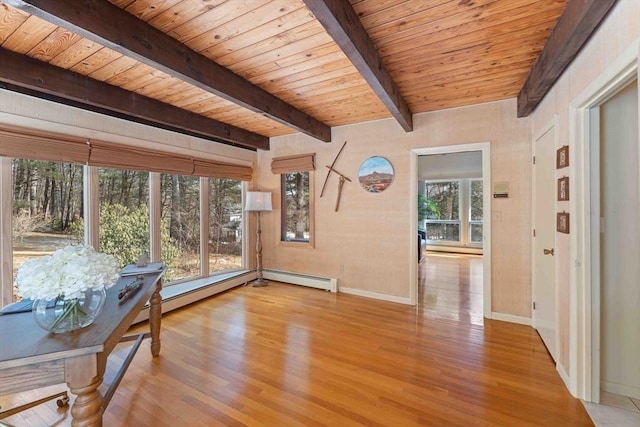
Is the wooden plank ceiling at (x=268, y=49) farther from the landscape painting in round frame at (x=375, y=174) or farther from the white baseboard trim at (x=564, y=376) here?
the white baseboard trim at (x=564, y=376)

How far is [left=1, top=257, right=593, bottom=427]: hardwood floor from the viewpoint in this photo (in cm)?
172

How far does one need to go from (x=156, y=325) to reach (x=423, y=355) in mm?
2329

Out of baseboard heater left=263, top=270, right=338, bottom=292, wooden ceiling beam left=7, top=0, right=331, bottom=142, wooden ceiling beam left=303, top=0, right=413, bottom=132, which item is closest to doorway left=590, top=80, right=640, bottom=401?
wooden ceiling beam left=303, top=0, right=413, bottom=132

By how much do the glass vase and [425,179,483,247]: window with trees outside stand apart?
830 centimetres

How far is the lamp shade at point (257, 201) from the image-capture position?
4488 mm

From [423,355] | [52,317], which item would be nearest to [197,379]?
[52,317]

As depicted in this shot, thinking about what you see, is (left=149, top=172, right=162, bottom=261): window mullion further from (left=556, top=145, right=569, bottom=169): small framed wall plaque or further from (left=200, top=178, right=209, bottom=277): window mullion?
(left=556, top=145, right=569, bottom=169): small framed wall plaque

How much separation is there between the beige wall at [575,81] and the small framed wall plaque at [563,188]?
0.05 metres

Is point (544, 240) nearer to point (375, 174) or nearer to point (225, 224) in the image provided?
point (375, 174)

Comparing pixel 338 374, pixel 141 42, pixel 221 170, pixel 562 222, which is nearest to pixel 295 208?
pixel 221 170

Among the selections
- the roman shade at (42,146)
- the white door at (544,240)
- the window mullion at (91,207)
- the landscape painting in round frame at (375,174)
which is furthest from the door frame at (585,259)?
the window mullion at (91,207)

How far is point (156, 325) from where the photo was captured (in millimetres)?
2404

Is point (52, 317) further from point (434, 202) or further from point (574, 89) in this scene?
point (434, 202)

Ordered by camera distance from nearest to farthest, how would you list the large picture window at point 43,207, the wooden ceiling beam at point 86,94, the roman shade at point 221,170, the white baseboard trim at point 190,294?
the wooden ceiling beam at point 86,94 → the large picture window at point 43,207 → the white baseboard trim at point 190,294 → the roman shade at point 221,170
